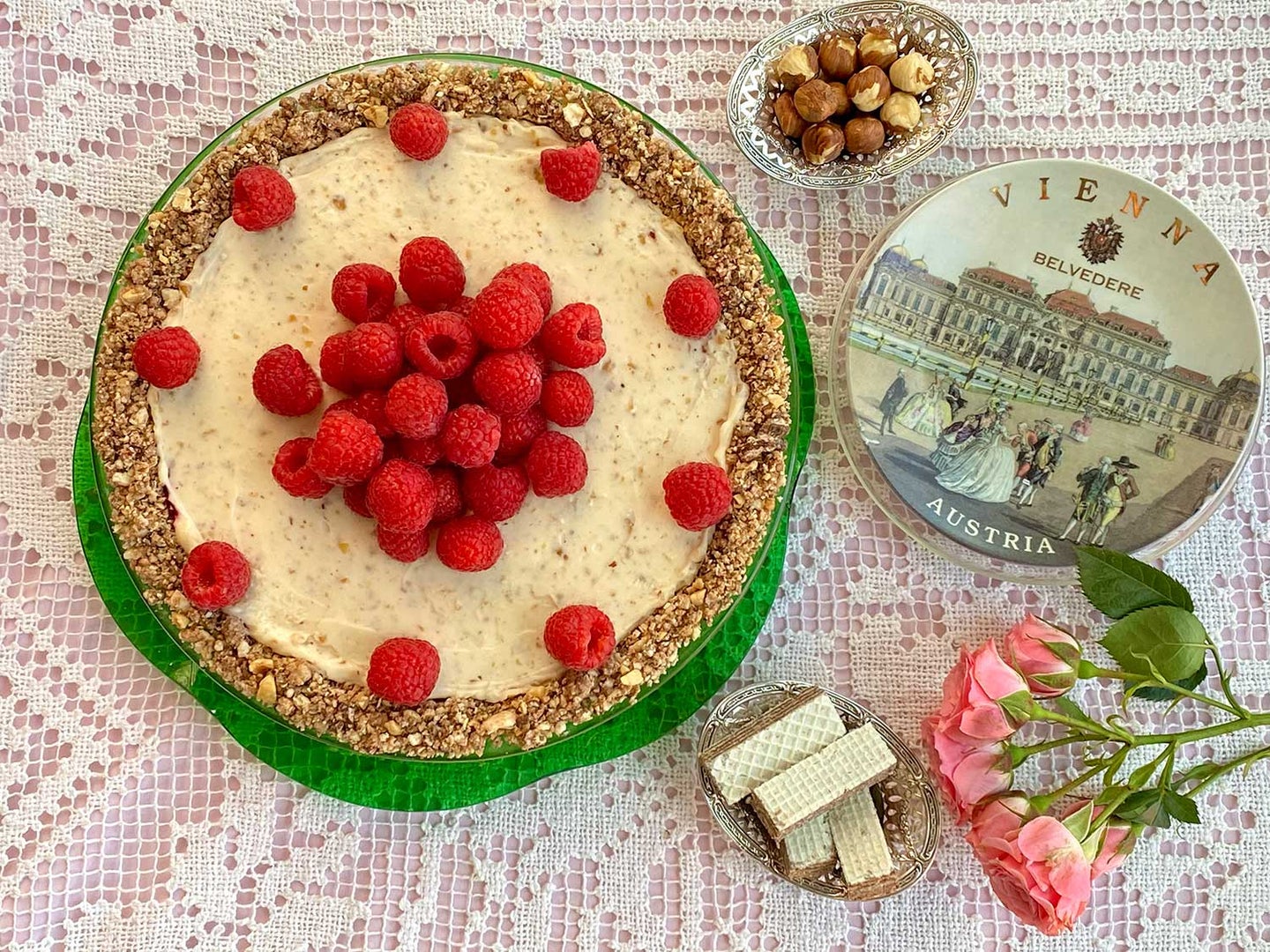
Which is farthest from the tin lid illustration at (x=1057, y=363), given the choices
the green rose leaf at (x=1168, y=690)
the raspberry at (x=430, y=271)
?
the raspberry at (x=430, y=271)

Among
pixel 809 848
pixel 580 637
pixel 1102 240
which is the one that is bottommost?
pixel 809 848

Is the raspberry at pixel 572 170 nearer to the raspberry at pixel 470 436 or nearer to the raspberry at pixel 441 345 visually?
the raspberry at pixel 441 345

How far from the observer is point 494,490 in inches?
50.8

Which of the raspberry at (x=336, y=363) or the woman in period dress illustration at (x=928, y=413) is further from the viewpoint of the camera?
the woman in period dress illustration at (x=928, y=413)

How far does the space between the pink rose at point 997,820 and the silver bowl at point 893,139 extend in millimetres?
1002

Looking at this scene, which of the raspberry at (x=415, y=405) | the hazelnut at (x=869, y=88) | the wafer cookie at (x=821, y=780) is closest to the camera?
the raspberry at (x=415, y=405)

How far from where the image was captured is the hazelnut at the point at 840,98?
1.53 meters

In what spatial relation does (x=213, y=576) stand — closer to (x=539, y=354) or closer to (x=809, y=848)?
(x=539, y=354)

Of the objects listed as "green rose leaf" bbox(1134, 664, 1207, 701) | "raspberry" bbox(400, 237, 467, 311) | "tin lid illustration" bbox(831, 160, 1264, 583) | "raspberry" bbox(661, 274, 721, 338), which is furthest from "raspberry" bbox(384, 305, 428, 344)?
"green rose leaf" bbox(1134, 664, 1207, 701)

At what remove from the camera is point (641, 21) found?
1638 millimetres

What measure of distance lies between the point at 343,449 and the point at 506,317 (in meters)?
0.27

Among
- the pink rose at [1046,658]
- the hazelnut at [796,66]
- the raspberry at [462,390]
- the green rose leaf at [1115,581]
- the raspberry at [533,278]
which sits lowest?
the pink rose at [1046,658]

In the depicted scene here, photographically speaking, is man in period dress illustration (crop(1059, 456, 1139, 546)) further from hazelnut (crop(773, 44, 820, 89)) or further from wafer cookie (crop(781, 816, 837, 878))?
hazelnut (crop(773, 44, 820, 89))


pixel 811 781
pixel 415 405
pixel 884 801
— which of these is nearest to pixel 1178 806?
pixel 884 801
